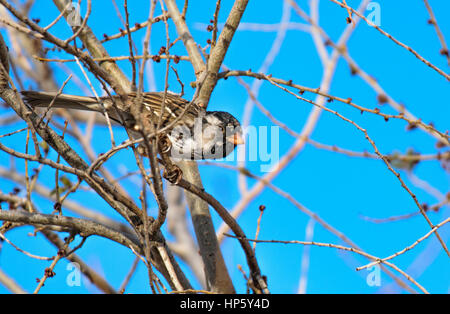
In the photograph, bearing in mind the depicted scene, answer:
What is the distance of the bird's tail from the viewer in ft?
13.6

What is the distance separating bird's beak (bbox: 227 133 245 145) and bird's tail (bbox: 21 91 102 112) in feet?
3.87

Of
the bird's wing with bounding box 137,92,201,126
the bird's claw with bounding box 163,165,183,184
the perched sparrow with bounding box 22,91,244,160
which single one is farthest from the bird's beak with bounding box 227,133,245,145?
the bird's claw with bounding box 163,165,183,184

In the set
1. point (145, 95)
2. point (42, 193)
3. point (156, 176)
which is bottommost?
point (156, 176)

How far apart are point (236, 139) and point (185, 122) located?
48 centimetres

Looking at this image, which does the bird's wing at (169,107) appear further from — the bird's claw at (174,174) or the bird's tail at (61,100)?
the bird's claw at (174,174)

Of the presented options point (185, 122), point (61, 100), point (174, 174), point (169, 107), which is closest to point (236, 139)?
point (185, 122)

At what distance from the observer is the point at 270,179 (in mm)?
8391

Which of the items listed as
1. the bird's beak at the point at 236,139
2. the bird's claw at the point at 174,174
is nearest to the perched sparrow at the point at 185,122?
the bird's beak at the point at 236,139

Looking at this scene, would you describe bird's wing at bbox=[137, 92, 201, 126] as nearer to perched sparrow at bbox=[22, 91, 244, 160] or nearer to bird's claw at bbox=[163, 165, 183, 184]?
perched sparrow at bbox=[22, 91, 244, 160]

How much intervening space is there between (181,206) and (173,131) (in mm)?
5696
